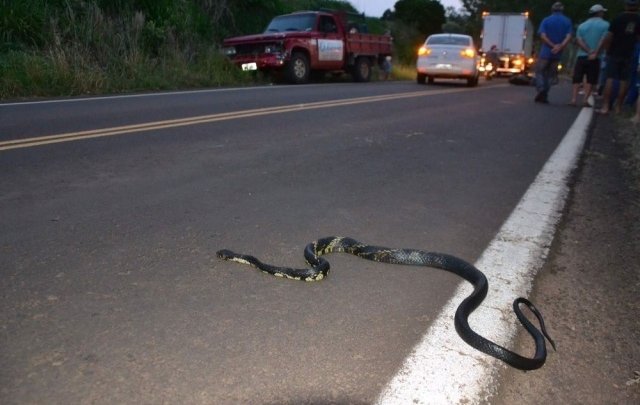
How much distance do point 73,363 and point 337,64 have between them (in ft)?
60.8

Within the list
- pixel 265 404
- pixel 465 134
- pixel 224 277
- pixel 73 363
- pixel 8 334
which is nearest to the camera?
pixel 265 404

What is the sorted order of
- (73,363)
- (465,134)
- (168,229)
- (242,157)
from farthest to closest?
(465,134) < (242,157) < (168,229) < (73,363)

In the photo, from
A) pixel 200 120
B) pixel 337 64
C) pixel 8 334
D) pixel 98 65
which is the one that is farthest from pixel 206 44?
pixel 8 334

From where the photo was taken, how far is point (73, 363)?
2.29m

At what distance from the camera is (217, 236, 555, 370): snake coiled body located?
96.8 inches

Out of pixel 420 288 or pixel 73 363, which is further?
pixel 420 288

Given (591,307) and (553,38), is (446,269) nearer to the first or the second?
(591,307)

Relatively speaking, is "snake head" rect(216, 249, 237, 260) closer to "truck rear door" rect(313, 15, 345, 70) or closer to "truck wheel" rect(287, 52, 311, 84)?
"truck wheel" rect(287, 52, 311, 84)

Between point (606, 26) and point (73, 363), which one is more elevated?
point (606, 26)

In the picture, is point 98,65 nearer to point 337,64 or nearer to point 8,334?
point 337,64

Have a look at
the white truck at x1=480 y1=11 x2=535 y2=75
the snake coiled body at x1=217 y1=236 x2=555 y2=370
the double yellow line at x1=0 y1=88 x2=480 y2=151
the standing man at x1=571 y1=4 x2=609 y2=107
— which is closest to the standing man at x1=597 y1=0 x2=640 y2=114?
the standing man at x1=571 y1=4 x2=609 y2=107

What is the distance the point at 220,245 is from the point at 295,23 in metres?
16.4

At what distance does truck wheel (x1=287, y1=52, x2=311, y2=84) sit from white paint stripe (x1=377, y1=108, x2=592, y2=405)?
13.6m

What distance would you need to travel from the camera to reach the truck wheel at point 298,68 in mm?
17695
